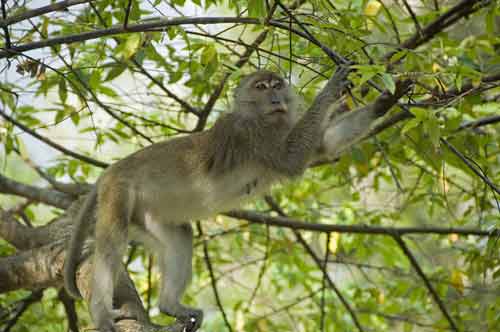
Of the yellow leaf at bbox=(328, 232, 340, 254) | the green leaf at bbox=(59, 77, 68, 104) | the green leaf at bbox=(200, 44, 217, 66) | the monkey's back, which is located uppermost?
the green leaf at bbox=(59, 77, 68, 104)

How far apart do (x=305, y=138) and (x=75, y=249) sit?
81.1 inches

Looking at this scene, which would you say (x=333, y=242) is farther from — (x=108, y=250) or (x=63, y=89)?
(x=63, y=89)

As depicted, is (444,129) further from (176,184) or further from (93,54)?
(93,54)

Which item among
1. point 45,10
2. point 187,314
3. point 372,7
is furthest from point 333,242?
point 45,10

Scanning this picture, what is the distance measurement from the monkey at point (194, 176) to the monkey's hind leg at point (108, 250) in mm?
11

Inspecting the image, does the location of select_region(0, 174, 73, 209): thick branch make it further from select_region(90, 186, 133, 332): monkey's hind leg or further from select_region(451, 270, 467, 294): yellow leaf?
select_region(451, 270, 467, 294): yellow leaf

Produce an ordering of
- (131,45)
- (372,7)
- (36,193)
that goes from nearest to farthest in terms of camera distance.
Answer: (131,45) → (372,7) → (36,193)

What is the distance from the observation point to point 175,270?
18.5 ft

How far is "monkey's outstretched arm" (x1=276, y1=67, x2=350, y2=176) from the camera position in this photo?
5.13 meters

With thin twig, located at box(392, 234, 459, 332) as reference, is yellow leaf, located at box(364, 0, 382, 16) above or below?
above

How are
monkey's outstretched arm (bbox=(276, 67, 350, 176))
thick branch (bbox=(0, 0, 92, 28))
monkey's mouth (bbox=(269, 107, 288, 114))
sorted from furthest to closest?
monkey's mouth (bbox=(269, 107, 288, 114)) < monkey's outstretched arm (bbox=(276, 67, 350, 176)) < thick branch (bbox=(0, 0, 92, 28))

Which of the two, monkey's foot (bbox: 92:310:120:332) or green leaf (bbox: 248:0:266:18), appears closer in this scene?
green leaf (bbox: 248:0:266:18)

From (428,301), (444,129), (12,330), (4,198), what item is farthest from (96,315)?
(4,198)

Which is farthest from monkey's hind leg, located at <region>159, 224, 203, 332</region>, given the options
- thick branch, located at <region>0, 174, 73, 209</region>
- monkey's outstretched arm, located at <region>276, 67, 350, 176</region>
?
thick branch, located at <region>0, 174, 73, 209</region>
